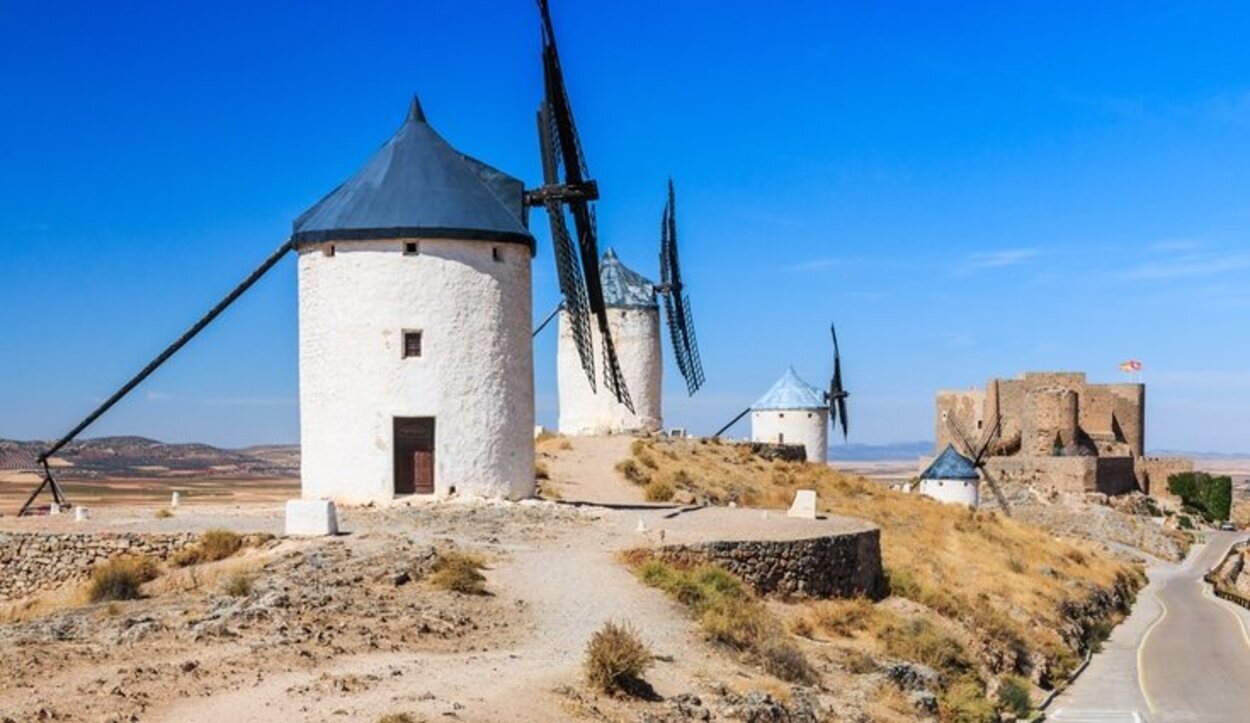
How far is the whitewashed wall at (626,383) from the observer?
3766cm

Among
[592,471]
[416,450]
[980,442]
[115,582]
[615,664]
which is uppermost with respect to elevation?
[416,450]

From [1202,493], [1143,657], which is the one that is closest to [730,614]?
[1143,657]

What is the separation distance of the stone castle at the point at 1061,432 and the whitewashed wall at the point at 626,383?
23933 millimetres

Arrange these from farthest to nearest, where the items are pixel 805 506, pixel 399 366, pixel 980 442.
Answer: pixel 980 442, pixel 805 506, pixel 399 366

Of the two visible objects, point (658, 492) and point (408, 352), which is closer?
point (408, 352)

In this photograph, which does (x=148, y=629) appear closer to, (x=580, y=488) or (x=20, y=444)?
(x=580, y=488)

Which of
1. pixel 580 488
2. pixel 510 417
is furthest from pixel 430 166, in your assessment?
pixel 580 488


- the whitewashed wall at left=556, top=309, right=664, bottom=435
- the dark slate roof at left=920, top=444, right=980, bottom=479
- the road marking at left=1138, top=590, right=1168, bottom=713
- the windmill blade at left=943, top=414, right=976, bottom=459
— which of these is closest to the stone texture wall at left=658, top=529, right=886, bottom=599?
the road marking at left=1138, top=590, right=1168, bottom=713

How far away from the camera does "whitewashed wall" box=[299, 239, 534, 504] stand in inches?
840

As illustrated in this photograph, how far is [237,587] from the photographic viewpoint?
562 inches

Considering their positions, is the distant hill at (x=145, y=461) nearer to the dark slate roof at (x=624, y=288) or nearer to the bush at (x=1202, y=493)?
the dark slate roof at (x=624, y=288)

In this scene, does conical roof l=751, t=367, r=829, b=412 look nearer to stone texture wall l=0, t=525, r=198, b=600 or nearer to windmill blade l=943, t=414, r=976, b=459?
windmill blade l=943, t=414, r=976, b=459

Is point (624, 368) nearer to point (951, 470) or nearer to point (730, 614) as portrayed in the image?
point (951, 470)

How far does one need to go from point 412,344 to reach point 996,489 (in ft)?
Answer: 123
